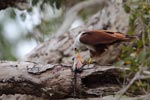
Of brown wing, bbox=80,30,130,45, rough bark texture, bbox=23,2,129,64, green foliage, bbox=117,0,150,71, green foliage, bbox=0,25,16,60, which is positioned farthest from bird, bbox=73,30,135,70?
green foliage, bbox=0,25,16,60

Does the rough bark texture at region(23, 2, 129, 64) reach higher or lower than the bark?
higher

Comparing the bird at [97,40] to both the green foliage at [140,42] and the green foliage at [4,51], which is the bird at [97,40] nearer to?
the green foliage at [140,42]

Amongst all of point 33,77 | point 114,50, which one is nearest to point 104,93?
point 33,77

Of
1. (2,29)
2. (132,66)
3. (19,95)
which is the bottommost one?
(19,95)

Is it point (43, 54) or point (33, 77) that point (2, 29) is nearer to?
point (43, 54)

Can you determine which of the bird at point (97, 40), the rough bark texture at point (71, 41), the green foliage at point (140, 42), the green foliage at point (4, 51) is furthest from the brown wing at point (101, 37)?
the green foliage at point (4, 51)

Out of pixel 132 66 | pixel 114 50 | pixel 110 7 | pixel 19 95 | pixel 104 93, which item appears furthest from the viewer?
pixel 110 7

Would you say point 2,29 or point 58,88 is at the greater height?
point 2,29

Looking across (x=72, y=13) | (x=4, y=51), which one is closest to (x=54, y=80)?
(x=4, y=51)

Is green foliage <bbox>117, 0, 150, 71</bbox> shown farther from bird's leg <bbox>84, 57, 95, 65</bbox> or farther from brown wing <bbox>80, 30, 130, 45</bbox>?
bird's leg <bbox>84, 57, 95, 65</bbox>

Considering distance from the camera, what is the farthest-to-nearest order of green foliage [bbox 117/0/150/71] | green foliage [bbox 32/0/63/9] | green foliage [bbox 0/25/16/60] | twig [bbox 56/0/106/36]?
1. twig [bbox 56/0/106/36]
2. green foliage [bbox 0/25/16/60]
3. green foliage [bbox 32/0/63/9]
4. green foliage [bbox 117/0/150/71]

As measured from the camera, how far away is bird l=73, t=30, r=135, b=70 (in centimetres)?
317

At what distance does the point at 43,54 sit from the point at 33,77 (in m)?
1.52

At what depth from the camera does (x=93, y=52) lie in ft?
11.2
